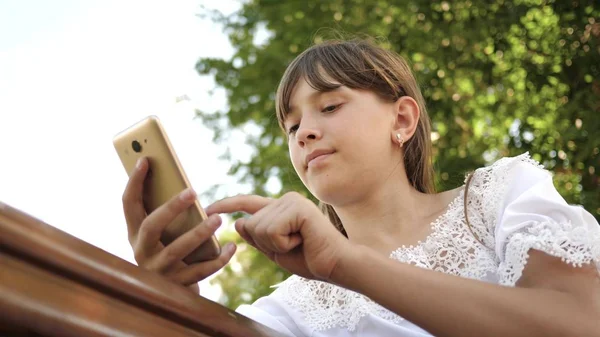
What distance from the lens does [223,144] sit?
5844 mm

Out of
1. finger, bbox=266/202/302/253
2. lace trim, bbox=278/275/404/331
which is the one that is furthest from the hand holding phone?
lace trim, bbox=278/275/404/331

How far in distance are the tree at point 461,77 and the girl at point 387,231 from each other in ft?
7.48

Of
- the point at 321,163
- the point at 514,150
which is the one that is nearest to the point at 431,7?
the point at 514,150

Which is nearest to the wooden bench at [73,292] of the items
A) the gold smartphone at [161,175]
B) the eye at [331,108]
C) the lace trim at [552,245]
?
the gold smartphone at [161,175]

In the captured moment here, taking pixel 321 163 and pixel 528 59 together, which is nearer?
pixel 321 163

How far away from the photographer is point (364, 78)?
1.91m

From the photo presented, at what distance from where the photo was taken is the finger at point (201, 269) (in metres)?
1.31

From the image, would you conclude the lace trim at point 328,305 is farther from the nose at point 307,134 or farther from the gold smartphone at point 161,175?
the gold smartphone at point 161,175

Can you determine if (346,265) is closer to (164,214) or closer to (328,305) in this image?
(164,214)

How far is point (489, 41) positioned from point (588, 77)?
2.38ft

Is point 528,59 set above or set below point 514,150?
above

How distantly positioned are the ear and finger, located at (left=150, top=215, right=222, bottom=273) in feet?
2.73

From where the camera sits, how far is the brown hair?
1.88 metres

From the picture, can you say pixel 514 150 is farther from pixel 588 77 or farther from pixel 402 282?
pixel 402 282
